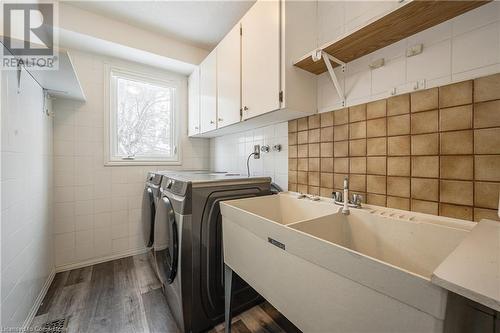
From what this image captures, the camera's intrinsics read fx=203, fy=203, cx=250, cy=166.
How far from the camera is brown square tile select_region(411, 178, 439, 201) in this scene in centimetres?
97

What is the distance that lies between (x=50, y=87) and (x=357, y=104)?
8.12 feet

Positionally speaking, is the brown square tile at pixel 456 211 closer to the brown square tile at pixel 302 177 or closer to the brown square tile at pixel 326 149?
the brown square tile at pixel 326 149

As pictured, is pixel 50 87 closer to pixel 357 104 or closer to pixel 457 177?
pixel 357 104

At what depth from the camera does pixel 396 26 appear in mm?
966

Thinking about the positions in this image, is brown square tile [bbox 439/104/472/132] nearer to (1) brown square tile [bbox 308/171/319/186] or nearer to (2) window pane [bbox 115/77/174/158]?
(1) brown square tile [bbox 308/171/319/186]

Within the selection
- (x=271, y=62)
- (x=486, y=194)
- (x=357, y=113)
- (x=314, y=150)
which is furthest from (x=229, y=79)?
(x=486, y=194)

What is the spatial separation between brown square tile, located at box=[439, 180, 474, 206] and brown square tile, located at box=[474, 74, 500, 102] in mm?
359

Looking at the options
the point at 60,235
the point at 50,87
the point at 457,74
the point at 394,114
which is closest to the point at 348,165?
the point at 394,114

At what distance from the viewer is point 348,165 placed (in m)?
1.32

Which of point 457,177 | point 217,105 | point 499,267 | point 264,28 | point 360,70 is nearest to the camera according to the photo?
point 499,267

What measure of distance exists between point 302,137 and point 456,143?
2.88 ft

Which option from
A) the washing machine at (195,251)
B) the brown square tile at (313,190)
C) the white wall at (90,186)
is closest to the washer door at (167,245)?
the washing machine at (195,251)

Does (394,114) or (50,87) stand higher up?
(50,87)

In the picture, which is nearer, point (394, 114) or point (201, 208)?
point (394, 114)
